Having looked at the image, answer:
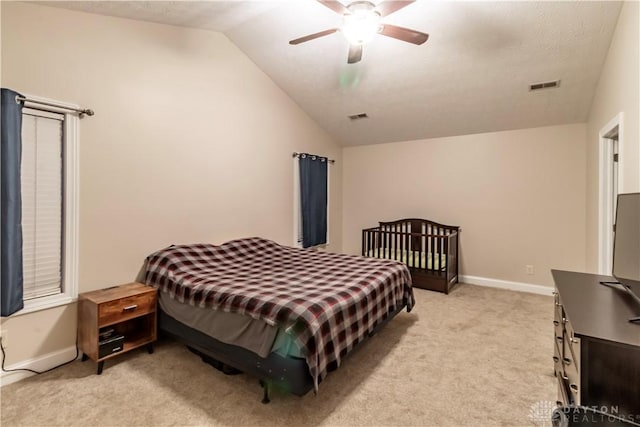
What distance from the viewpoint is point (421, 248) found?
15.2ft

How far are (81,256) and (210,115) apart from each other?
1881 mm

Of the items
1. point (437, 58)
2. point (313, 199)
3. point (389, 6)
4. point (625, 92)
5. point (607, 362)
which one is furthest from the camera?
point (313, 199)

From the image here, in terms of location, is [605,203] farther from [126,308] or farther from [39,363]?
[39,363]

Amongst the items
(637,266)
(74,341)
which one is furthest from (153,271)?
(637,266)

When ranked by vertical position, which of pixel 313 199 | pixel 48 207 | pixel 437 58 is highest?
pixel 437 58

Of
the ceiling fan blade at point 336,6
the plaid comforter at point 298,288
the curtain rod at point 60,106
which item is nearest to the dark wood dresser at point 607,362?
the plaid comforter at point 298,288

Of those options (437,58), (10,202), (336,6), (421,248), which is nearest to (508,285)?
(421,248)

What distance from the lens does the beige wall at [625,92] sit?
2010 mm

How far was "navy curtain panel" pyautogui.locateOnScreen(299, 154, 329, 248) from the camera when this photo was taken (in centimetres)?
473

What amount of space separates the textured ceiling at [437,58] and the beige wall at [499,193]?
277 millimetres

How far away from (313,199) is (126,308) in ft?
9.91

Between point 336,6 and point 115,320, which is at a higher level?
point 336,6

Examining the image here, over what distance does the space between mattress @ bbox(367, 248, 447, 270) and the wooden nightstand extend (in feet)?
10.9

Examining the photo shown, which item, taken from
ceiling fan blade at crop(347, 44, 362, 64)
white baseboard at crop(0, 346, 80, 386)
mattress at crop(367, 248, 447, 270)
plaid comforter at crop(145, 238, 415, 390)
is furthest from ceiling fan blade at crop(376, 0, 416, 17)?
white baseboard at crop(0, 346, 80, 386)
